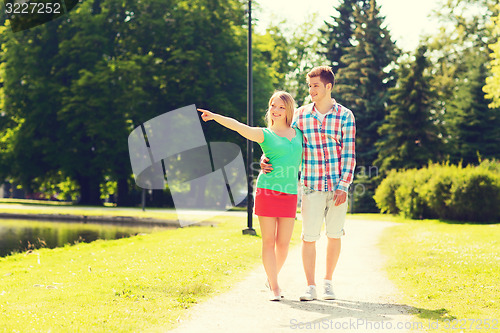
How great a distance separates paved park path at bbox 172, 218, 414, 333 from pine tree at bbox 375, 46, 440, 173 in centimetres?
2599

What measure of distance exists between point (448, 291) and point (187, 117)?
2911 cm

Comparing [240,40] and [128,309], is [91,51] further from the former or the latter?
[128,309]

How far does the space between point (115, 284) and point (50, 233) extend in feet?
38.2

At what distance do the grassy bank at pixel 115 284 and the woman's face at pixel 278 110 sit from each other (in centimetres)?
217

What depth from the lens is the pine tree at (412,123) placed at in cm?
3278

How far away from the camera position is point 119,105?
1300 inches

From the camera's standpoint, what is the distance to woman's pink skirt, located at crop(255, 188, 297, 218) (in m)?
5.59

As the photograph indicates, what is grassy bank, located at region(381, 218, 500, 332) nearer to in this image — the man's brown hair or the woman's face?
the woman's face

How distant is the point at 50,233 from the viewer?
17.2 metres

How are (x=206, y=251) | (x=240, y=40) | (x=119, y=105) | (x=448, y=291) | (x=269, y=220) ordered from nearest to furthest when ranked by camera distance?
(x=269, y=220), (x=448, y=291), (x=206, y=251), (x=119, y=105), (x=240, y=40)

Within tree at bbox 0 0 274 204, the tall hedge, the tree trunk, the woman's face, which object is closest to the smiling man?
the woman's face

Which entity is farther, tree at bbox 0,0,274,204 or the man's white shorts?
tree at bbox 0,0,274,204

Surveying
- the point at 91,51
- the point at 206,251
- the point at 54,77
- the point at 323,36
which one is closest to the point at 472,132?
the point at 323,36

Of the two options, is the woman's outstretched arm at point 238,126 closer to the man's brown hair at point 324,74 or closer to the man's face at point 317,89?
the man's face at point 317,89
